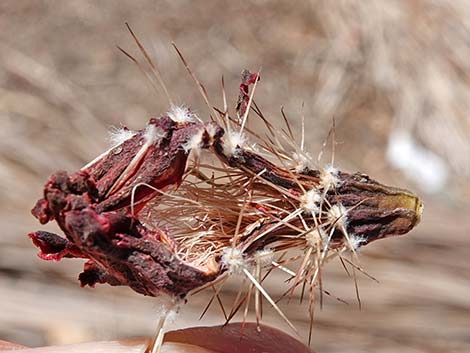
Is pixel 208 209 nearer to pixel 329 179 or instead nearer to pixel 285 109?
pixel 329 179

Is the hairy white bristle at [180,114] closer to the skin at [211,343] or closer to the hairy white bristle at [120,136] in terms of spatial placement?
the hairy white bristle at [120,136]

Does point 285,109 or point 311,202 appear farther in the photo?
point 285,109

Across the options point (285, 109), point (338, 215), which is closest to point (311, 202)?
point (338, 215)

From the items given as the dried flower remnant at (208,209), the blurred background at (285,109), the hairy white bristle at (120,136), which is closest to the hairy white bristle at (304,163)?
the dried flower remnant at (208,209)

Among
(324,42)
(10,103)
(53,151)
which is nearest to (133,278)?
(53,151)

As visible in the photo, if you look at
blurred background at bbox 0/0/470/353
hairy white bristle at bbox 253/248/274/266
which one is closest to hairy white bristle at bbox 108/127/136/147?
hairy white bristle at bbox 253/248/274/266
